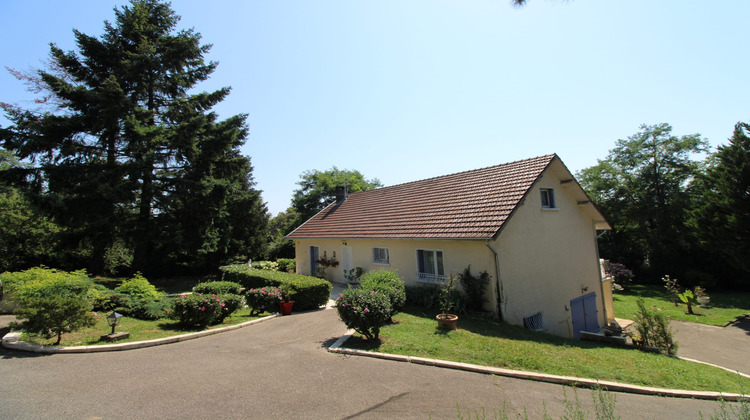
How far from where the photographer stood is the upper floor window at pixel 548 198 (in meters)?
14.4

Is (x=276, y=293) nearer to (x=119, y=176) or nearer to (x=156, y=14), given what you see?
(x=119, y=176)

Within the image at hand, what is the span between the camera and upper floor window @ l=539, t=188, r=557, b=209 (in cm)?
1444

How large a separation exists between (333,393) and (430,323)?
17.3 feet

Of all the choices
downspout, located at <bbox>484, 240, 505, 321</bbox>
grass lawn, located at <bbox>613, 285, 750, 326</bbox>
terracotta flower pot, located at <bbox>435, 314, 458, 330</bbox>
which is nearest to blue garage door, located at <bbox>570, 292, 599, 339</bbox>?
grass lawn, located at <bbox>613, 285, 750, 326</bbox>

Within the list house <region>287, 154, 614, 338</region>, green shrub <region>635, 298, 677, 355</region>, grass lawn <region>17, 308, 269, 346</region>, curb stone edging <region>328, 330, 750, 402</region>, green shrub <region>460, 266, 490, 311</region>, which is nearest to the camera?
curb stone edging <region>328, 330, 750, 402</region>

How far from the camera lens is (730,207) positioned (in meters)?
21.8

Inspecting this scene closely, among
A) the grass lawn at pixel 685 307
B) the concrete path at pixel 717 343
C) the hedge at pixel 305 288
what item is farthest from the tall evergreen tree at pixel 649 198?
the hedge at pixel 305 288

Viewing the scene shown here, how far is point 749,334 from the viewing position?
15.1 metres

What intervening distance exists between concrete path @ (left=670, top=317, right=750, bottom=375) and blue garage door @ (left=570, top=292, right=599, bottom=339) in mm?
3118

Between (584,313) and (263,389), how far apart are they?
50.5 ft

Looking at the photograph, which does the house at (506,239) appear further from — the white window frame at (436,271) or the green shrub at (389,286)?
the green shrub at (389,286)

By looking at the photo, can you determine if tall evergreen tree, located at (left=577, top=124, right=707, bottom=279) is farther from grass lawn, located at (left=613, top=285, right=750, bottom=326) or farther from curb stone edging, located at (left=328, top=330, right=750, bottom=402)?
curb stone edging, located at (left=328, top=330, right=750, bottom=402)

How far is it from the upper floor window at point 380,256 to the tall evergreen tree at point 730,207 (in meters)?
24.1

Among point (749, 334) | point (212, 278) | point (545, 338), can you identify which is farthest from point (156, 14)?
point (749, 334)
